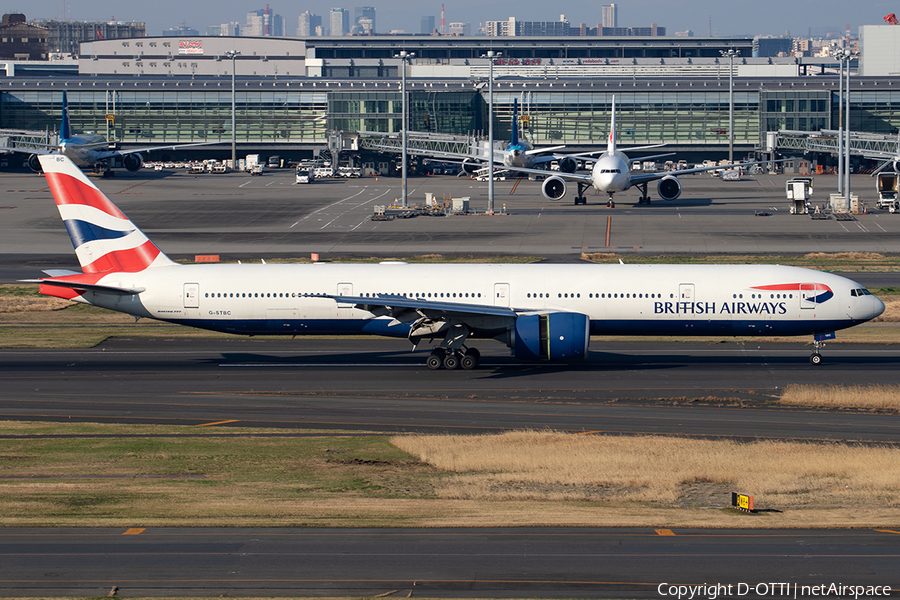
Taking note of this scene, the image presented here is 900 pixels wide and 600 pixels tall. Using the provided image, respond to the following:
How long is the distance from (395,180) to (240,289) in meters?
108

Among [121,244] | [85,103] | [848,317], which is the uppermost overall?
[85,103]

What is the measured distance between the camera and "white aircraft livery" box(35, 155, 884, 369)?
142 feet

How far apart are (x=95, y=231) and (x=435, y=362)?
55.1 feet

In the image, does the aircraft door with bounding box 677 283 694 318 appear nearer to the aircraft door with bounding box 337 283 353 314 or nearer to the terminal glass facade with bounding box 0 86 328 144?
the aircraft door with bounding box 337 283 353 314

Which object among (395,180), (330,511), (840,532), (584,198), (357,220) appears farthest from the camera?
(395,180)

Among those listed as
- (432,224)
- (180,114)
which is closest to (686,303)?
(432,224)

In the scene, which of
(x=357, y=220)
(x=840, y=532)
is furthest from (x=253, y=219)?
(x=840, y=532)

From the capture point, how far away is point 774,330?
144ft

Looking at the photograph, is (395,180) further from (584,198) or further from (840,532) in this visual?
(840,532)

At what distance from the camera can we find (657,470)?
2766 cm

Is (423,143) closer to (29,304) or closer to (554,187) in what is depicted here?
(554,187)

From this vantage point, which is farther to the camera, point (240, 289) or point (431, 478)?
point (240, 289)

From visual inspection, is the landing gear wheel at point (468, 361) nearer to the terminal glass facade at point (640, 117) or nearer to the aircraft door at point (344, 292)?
the aircraft door at point (344, 292)

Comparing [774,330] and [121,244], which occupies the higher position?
[121,244]
